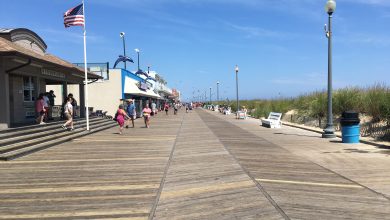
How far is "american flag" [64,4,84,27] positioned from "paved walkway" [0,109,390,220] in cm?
972

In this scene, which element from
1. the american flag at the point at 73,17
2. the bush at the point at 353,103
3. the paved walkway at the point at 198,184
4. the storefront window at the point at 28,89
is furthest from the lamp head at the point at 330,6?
the storefront window at the point at 28,89

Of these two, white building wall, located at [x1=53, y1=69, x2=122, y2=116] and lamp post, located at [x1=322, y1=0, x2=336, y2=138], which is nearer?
lamp post, located at [x1=322, y1=0, x2=336, y2=138]

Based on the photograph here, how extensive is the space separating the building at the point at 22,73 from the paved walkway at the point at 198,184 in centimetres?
402

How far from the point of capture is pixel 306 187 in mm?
7734

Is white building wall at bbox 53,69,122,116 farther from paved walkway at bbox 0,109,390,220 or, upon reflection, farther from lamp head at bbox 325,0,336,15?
paved walkway at bbox 0,109,390,220

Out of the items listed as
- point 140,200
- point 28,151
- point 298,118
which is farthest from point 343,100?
point 140,200

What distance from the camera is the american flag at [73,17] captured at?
2108 centimetres

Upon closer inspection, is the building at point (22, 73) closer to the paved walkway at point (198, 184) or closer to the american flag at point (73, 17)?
the american flag at point (73, 17)

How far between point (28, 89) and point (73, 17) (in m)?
4.17

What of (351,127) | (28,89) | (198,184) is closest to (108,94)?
(28,89)

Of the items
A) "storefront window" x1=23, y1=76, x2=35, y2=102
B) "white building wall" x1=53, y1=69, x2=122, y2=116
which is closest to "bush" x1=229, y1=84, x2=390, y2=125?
"storefront window" x1=23, y1=76, x2=35, y2=102

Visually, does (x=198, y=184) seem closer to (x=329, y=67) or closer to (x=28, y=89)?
(x=329, y=67)

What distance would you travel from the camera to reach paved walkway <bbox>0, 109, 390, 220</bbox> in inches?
243

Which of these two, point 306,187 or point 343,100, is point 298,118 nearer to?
point 343,100
